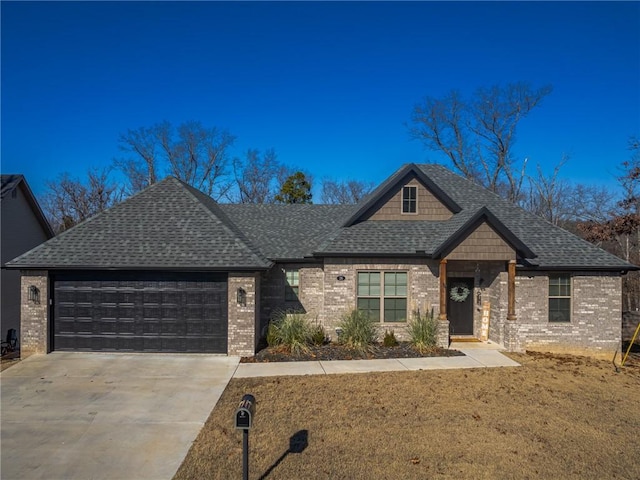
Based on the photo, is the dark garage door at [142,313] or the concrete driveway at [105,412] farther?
the dark garage door at [142,313]

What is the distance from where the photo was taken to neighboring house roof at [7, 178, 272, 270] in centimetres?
1251

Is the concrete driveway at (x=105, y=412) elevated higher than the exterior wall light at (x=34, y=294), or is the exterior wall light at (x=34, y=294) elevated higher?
the exterior wall light at (x=34, y=294)

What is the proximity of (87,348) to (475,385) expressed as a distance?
10.8m

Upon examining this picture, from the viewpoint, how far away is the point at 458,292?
15289 mm

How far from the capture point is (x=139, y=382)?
10109 millimetres

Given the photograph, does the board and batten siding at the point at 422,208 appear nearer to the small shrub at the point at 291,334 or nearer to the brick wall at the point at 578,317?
the brick wall at the point at 578,317

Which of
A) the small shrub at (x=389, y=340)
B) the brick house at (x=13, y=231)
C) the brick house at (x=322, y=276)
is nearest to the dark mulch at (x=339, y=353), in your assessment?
the small shrub at (x=389, y=340)

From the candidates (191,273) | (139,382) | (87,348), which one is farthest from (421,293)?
(87,348)

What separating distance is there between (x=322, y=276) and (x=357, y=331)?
8.44 ft

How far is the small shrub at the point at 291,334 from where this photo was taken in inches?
508

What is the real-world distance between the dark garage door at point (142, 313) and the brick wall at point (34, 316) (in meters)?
0.26

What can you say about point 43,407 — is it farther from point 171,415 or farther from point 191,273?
point 191,273

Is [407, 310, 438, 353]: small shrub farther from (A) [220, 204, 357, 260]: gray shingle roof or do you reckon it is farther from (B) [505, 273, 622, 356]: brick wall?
(A) [220, 204, 357, 260]: gray shingle roof

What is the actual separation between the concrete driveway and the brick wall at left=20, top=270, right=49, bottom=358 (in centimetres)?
59
